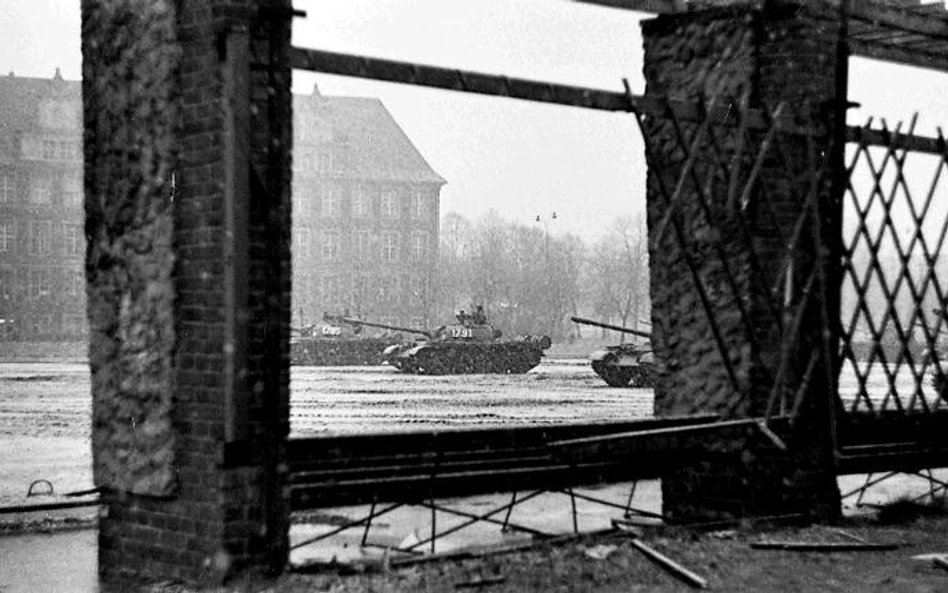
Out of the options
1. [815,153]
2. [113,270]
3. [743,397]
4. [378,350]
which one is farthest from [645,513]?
[378,350]

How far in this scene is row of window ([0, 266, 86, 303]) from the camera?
6134 cm

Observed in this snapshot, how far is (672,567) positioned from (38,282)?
200 feet

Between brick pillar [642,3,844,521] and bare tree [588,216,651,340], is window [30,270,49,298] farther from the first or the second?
brick pillar [642,3,844,521]

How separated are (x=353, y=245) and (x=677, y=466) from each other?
60.8m

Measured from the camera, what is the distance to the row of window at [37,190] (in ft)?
209

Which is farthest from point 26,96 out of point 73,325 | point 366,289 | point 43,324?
point 366,289

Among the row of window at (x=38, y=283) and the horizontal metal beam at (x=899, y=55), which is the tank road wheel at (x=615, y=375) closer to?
the horizontal metal beam at (x=899, y=55)

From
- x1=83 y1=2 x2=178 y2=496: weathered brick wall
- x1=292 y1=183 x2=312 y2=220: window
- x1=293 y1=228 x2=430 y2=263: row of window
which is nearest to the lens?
x1=83 y1=2 x2=178 y2=496: weathered brick wall

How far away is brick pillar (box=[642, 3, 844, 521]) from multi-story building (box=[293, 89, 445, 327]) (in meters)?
56.0

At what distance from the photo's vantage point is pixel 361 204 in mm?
68938

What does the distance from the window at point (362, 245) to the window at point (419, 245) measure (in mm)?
2664

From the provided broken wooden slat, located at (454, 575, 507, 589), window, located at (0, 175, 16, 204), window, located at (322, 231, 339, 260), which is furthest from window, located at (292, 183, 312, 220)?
broken wooden slat, located at (454, 575, 507, 589)

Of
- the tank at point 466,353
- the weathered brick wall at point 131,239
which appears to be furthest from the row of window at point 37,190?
the weathered brick wall at point 131,239

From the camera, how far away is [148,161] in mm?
5891
